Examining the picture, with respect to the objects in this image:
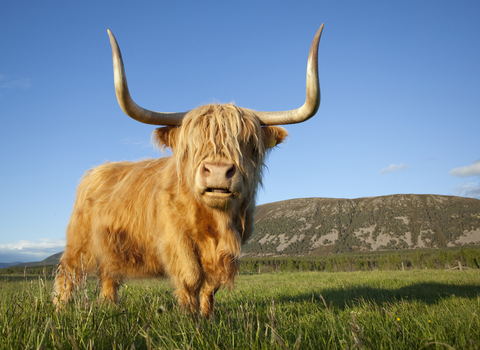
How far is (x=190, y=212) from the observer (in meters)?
3.51

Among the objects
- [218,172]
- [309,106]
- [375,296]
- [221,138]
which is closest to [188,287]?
[218,172]

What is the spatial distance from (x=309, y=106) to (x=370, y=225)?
165972mm

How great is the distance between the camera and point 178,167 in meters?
3.69

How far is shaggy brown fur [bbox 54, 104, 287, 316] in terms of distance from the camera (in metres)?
3.32

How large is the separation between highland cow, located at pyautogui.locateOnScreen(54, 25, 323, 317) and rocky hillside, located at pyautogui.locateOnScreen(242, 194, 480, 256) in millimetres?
124739

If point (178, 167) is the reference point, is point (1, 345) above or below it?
below

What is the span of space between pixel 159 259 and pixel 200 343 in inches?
76.3

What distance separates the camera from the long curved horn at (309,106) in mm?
3298

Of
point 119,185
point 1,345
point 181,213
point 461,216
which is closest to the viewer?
point 1,345

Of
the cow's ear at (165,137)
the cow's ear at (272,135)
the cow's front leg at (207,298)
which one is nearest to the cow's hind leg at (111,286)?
the cow's front leg at (207,298)

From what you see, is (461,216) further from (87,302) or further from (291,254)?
(87,302)

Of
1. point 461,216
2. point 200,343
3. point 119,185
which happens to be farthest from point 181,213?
point 461,216

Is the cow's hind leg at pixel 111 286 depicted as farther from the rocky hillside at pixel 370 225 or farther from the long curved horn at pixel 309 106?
the rocky hillside at pixel 370 225

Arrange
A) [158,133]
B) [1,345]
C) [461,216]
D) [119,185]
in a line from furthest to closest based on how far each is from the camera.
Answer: [461,216], [119,185], [158,133], [1,345]
